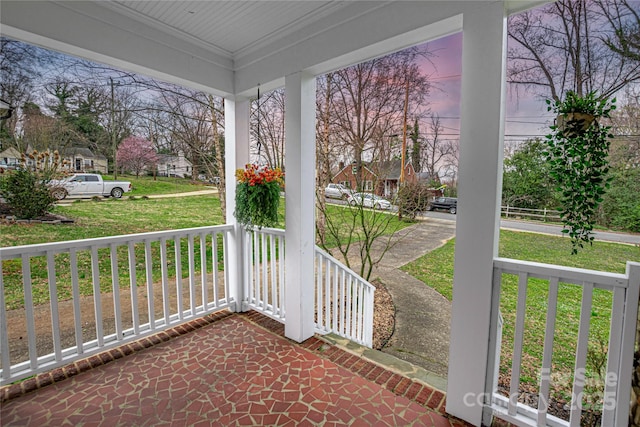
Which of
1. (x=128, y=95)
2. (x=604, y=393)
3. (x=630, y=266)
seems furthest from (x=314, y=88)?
(x=604, y=393)

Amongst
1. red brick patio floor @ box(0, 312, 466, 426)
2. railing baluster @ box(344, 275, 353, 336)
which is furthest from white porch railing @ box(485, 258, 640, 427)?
railing baluster @ box(344, 275, 353, 336)

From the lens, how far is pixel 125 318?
10.9ft

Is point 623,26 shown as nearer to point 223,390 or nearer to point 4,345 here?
point 223,390

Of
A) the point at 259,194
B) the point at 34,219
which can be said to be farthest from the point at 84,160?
the point at 259,194

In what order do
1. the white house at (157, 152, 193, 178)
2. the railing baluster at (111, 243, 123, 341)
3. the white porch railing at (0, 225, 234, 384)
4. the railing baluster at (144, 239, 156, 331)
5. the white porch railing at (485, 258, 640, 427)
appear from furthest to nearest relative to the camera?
the white house at (157, 152, 193, 178)
the railing baluster at (144, 239, 156, 331)
the railing baluster at (111, 243, 123, 341)
the white porch railing at (0, 225, 234, 384)
the white porch railing at (485, 258, 640, 427)

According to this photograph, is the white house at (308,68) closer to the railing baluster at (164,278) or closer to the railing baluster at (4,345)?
the railing baluster at (164,278)

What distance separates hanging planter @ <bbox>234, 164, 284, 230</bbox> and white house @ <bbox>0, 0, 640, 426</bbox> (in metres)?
0.15

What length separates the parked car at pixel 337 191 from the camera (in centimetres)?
412

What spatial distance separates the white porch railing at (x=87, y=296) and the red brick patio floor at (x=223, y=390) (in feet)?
0.49

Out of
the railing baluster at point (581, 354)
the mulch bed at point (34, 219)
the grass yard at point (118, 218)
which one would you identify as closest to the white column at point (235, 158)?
the grass yard at point (118, 218)

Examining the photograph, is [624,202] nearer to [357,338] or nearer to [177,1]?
[357,338]

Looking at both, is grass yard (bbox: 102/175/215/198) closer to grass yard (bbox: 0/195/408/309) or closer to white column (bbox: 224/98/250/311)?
grass yard (bbox: 0/195/408/309)

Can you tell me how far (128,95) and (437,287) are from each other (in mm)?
4704

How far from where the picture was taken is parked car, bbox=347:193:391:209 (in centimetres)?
398
